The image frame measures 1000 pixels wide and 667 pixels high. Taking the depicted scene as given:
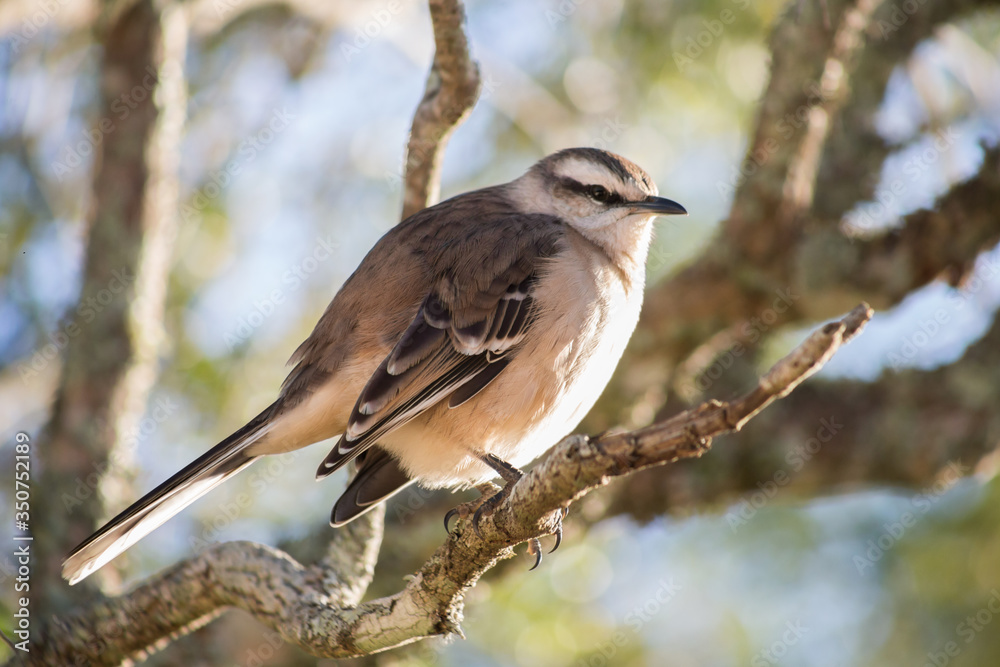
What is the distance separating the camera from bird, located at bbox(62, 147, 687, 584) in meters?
3.58

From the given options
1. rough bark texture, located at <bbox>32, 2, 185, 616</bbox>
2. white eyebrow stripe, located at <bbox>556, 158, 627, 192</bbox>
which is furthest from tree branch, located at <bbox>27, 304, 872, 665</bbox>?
white eyebrow stripe, located at <bbox>556, 158, 627, 192</bbox>

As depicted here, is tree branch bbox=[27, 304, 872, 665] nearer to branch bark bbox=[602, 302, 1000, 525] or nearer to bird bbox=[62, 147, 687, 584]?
bird bbox=[62, 147, 687, 584]

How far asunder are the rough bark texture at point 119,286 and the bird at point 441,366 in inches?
45.4

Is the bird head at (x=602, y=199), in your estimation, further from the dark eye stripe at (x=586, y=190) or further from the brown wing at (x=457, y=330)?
the brown wing at (x=457, y=330)

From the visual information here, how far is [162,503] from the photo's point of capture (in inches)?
140

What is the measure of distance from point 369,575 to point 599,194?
7.01ft

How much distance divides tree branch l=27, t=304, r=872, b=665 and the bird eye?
6.39 ft

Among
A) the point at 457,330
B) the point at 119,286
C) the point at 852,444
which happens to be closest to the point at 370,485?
the point at 457,330

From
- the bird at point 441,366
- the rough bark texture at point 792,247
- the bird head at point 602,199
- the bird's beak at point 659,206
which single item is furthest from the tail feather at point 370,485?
the rough bark texture at point 792,247

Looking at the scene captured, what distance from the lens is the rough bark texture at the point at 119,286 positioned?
4598mm

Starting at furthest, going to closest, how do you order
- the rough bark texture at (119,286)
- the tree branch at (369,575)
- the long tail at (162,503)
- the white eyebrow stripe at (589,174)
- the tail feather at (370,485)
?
the rough bark texture at (119,286) < the white eyebrow stripe at (589,174) < the tail feather at (370,485) < the long tail at (162,503) < the tree branch at (369,575)

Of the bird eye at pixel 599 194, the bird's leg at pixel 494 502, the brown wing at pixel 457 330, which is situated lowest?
the bird's leg at pixel 494 502

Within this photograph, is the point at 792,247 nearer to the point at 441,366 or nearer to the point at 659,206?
the point at 659,206

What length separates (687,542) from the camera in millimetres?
6871
